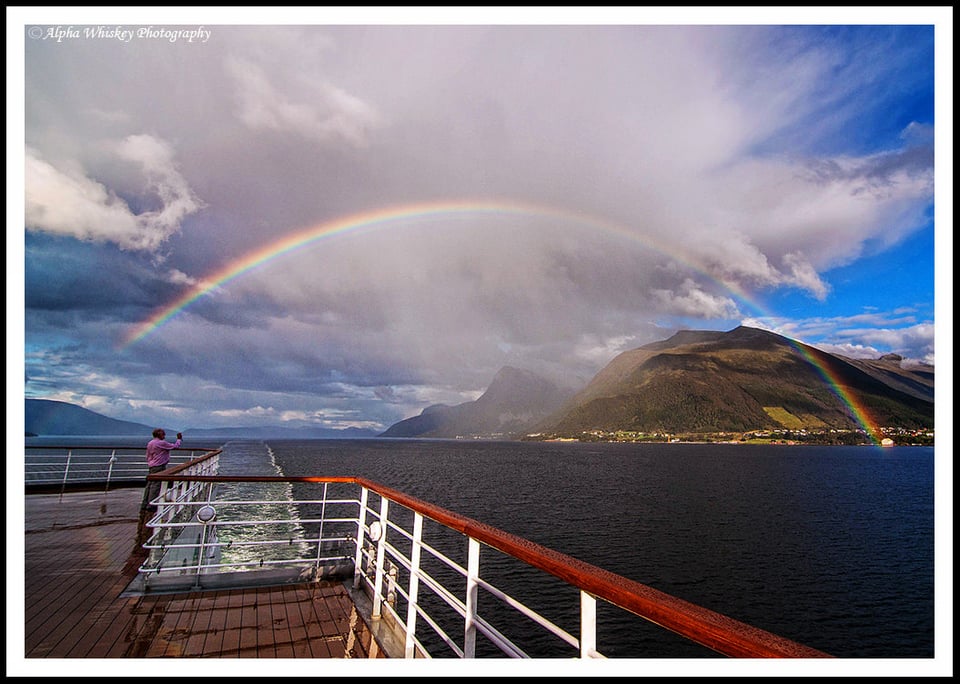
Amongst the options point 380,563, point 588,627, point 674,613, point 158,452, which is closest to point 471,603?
point 588,627

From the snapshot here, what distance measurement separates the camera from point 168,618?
4637 millimetres

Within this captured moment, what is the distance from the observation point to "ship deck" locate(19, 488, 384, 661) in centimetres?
405

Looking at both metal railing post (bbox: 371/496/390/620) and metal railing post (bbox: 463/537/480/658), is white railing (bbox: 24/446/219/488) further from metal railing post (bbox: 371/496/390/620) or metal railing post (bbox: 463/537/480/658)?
metal railing post (bbox: 463/537/480/658)

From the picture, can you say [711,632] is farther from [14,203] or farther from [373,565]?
[14,203]

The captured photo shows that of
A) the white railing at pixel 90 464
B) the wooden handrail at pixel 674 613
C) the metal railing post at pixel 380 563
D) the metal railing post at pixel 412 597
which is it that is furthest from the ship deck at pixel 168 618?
the white railing at pixel 90 464

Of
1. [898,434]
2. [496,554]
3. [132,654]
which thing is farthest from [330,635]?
[898,434]

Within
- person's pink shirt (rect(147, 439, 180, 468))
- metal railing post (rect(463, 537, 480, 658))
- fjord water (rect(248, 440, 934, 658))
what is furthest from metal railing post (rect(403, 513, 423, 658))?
fjord water (rect(248, 440, 934, 658))

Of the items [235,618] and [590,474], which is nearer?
[235,618]

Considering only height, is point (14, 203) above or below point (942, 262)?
above

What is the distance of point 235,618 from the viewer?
466cm

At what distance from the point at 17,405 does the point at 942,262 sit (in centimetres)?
879

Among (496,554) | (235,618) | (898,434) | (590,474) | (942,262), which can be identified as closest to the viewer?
(235,618)

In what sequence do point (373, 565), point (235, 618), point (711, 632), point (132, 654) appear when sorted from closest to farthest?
point (711, 632)
point (132, 654)
point (235, 618)
point (373, 565)

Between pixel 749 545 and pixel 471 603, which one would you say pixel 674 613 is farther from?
pixel 749 545
